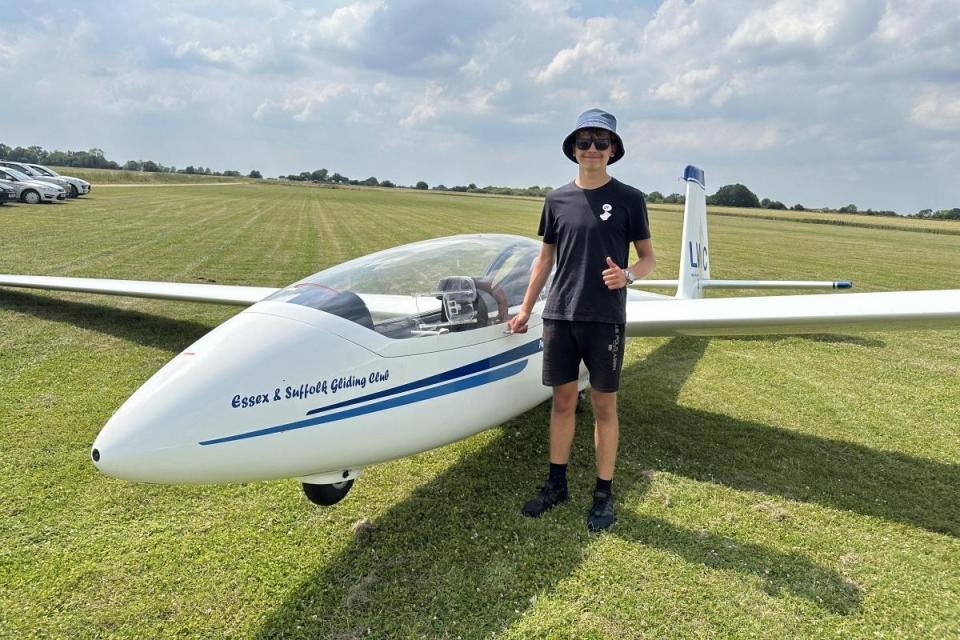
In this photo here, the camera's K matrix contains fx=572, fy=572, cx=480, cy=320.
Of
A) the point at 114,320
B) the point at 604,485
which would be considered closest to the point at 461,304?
the point at 604,485

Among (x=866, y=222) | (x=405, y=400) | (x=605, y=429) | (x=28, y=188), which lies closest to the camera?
(x=405, y=400)

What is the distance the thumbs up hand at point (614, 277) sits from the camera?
300 cm

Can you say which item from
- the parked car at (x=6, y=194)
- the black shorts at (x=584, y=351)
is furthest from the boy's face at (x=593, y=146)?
the parked car at (x=6, y=194)

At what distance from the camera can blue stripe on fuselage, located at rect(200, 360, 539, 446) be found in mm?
2486

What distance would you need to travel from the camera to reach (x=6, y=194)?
77.2 feet

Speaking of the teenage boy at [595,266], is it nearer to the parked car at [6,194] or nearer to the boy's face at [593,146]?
the boy's face at [593,146]

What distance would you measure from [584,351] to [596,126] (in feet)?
4.02

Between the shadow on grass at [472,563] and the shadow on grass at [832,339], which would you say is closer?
the shadow on grass at [472,563]

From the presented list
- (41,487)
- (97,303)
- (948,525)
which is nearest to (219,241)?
(97,303)

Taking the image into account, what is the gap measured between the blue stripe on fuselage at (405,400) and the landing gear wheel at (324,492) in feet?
1.63

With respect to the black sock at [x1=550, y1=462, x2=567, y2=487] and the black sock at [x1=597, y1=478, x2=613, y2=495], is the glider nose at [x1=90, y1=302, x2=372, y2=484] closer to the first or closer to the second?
the black sock at [x1=550, y1=462, x2=567, y2=487]

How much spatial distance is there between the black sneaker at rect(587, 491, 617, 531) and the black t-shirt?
1104mm

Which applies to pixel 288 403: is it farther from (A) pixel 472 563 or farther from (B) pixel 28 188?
(B) pixel 28 188

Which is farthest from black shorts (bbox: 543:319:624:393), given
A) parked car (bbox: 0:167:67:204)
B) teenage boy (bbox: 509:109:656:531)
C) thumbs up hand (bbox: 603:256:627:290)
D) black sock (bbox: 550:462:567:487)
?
parked car (bbox: 0:167:67:204)
